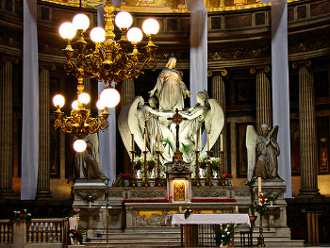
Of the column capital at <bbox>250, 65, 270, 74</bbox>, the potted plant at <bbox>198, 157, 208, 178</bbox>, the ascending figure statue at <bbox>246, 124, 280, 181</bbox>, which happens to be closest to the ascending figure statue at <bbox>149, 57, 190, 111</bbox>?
the potted plant at <bbox>198, 157, 208, 178</bbox>

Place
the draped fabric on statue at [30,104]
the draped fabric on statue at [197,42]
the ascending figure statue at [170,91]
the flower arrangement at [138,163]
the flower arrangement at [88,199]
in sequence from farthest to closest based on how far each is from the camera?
the draped fabric on statue at [197,42] → the draped fabric on statue at [30,104] → the ascending figure statue at [170,91] → the flower arrangement at [138,163] → the flower arrangement at [88,199]

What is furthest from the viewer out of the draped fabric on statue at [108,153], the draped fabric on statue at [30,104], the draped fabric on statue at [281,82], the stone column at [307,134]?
the stone column at [307,134]

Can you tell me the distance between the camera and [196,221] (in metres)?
14.5

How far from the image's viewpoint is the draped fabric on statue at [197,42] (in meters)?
25.1

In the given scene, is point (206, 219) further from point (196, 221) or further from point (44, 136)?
point (44, 136)

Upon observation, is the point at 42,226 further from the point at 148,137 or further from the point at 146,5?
the point at 146,5

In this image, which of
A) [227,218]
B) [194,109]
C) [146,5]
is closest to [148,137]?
[194,109]

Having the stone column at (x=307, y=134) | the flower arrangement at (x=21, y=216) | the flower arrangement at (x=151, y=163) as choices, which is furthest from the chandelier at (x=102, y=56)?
the stone column at (x=307, y=134)

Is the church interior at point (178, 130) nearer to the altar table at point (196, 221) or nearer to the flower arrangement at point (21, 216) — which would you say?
the altar table at point (196, 221)

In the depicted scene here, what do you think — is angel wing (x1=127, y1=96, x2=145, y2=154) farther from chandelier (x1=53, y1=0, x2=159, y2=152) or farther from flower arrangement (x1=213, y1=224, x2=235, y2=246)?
flower arrangement (x1=213, y1=224, x2=235, y2=246)

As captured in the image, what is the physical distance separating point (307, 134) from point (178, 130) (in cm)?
813

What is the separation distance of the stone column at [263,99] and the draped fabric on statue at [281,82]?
5.90 ft

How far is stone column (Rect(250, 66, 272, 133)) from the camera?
26516mm

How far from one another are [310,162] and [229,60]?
17.3ft
